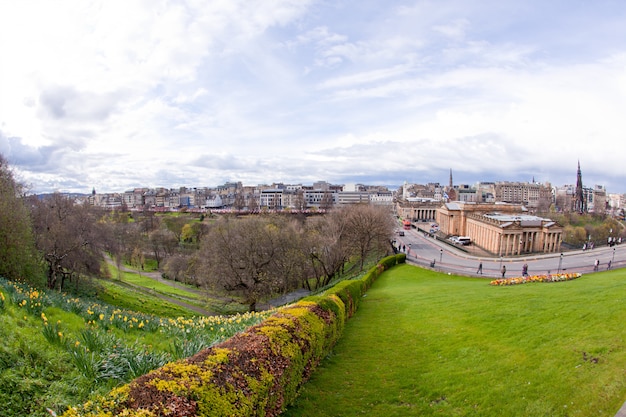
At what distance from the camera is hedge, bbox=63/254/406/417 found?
464 cm

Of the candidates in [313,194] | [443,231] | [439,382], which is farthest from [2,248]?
→ [313,194]

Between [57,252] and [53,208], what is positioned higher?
[53,208]

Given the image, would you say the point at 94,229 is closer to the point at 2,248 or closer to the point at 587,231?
the point at 2,248

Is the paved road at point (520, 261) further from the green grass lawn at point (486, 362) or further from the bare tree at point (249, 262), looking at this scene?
the green grass lawn at point (486, 362)

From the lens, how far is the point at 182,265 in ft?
169

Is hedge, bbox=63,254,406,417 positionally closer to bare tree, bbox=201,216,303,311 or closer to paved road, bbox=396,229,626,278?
bare tree, bbox=201,216,303,311

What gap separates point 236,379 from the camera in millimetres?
5918

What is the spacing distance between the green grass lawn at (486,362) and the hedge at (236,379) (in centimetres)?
99

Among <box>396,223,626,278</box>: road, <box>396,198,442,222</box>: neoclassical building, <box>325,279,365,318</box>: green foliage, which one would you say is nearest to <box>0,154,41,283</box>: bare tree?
<box>325,279,365,318</box>: green foliage

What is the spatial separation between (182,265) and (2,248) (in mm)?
33132

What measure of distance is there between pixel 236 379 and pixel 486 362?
7.23 meters

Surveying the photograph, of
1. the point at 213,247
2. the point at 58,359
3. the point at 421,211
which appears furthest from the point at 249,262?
the point at 421,211

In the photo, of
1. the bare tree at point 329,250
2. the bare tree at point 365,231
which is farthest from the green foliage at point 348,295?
the bare tree at point 365,231

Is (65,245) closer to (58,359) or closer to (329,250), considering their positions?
(58,359)
